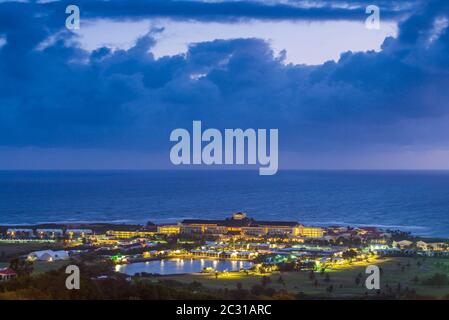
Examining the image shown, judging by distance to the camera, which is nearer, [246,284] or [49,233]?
[246,284]

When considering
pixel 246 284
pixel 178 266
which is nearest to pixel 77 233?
pixel 178 266

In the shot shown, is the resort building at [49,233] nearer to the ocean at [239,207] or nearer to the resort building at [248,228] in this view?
the resort building at [248,228]

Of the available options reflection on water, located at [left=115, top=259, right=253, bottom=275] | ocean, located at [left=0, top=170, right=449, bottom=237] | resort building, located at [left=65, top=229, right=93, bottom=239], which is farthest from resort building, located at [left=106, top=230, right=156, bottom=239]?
ocean, located at [left=0, top=170, right=449, bottom=237]

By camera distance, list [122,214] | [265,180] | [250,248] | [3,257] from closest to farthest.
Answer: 1. [3,257]
2. [250,248]
3. [122,214]
4. [265,180]

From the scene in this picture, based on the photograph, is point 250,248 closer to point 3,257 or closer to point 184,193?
point 3,257

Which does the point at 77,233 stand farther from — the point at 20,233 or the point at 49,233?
the point at 20,233

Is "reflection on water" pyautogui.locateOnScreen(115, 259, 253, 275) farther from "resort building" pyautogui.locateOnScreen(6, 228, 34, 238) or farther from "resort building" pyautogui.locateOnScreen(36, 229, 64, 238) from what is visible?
"resort building" pyautogui.locateOnScreen(6, 228, 34, 238)
